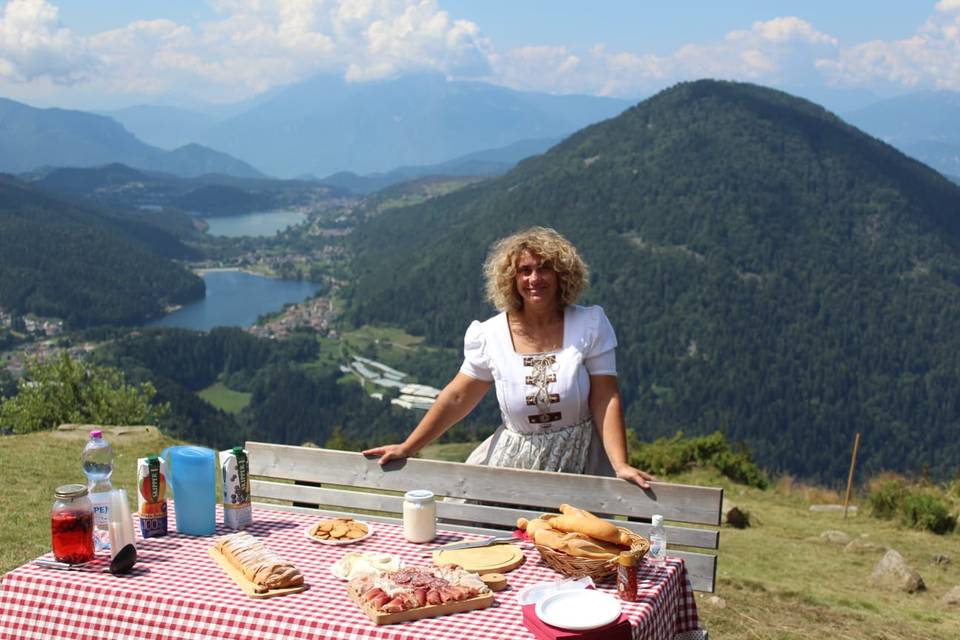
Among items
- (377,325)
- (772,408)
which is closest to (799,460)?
(772,408)

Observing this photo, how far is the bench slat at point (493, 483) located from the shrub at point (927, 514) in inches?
341

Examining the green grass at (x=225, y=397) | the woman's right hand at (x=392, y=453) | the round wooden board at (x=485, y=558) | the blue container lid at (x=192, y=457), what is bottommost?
the green grass at (x=225, y=397)

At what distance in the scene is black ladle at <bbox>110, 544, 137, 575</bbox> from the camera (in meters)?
3.22

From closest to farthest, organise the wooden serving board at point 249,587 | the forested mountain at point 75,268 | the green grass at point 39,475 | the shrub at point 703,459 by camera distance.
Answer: the wooden serving board at point 249,587 < the green grass at point 39,475 < the shrub at point 703,459 < the forested mountain at point 75,268

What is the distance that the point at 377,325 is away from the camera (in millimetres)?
127375

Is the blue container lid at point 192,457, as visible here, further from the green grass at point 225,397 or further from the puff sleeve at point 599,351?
the green grass at point 225,397

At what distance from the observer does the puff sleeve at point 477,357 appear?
4.28 metres

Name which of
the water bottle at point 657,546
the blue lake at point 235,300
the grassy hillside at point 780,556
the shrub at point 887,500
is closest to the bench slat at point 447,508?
the water bottle at point 657,546

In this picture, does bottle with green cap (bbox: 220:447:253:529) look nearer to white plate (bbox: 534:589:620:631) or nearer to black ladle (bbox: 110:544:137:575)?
black ladle (bbox: 110:544:137:575)

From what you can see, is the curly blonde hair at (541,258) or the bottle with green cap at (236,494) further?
the curly blonde hair at (541,258)

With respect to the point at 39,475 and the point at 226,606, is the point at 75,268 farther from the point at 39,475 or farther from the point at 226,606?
the point at 226,606

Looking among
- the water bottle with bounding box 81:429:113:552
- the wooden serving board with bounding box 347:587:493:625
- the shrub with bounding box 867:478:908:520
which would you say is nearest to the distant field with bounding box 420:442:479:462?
the shrub with bounding box 867:478:908:520

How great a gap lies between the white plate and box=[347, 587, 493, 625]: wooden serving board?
0.21 m

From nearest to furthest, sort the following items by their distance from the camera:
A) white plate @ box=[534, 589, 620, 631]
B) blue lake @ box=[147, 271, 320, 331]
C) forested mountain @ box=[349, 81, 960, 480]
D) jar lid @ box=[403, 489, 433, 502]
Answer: white plate @ box=[534, 589, 620, 631]
jar lid @ box=[403, 489, 433, 502]
forested mountain @ box=[349, 81, 960, 480]
blue lake @ box=[147, 271, 320, 331]
